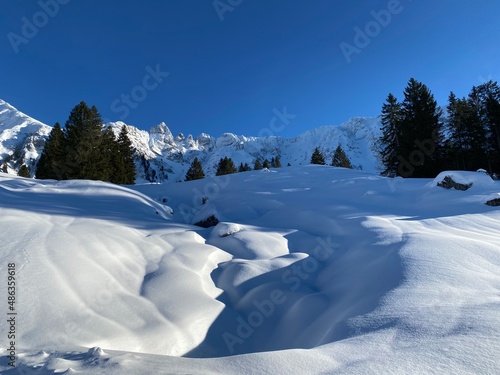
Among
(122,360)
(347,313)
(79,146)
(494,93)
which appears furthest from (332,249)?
(494,93)

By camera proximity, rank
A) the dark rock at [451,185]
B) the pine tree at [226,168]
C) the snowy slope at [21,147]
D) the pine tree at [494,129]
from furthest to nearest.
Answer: the snowy slope at [21,147], the pine tree at [226,168], the pine tree at [494,129], the dark rock at [451,185]

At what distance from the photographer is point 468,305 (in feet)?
9.34

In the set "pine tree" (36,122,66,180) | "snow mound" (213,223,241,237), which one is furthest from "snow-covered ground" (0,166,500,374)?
Answer: "pine tree" (36,122,66,180)

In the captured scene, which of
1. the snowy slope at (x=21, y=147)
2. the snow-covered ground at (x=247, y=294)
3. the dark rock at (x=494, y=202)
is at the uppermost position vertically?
the snowy slope at (x=21, y=147)

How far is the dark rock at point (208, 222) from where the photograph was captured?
10.0 meters

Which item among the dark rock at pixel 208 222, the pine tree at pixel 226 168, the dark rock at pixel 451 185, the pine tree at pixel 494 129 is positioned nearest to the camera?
the dark rock at pixel 208 222

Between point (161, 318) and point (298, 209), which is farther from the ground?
point (298, 209)

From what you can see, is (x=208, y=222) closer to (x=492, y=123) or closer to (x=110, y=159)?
(x=110, y=159)

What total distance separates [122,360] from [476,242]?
20.2ft

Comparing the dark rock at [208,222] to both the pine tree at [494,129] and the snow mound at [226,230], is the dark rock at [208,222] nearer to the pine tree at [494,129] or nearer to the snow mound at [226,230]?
the snow mound at [226,230]

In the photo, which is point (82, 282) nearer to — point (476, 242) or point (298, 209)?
point (476, 242)

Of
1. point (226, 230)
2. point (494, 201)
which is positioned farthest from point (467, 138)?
point (226, 230)

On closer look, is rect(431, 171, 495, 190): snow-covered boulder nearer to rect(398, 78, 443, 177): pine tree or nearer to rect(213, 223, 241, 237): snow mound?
rect(213, 223, 241, 237): snow mound

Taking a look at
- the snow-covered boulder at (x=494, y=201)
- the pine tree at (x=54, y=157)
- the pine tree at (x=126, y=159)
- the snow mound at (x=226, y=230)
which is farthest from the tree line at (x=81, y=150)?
the snow-covered boulder at (x=494, y=201)
